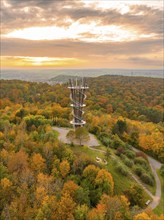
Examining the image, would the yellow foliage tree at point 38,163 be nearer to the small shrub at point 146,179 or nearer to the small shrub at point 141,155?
the small shrub at point 146,179

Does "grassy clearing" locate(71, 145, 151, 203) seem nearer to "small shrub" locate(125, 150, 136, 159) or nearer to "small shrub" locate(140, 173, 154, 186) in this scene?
"small shrub" locate(140, 173, 154, 186)

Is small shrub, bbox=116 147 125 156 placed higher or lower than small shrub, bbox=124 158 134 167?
higher

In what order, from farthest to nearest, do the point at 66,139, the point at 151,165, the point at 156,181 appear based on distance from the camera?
the point at 151,165
the point at 66,139
the point at 156,181

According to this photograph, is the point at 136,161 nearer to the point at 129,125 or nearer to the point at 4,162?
the point at 129,125

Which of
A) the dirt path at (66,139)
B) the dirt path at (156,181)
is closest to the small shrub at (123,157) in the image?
the dirt path at (66,139)

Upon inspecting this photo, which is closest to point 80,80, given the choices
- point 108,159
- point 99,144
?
point 99,144

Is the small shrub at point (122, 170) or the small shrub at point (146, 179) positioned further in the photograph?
the small shrub at point (146, 179)


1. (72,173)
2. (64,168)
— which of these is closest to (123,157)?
(72,173)

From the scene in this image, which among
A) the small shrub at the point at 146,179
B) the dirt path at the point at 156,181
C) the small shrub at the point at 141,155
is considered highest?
the small shrub at the point at 141,155

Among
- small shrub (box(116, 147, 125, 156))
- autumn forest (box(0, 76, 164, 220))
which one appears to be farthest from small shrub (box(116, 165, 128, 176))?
small shrub (box(116, 147, 125, 156))

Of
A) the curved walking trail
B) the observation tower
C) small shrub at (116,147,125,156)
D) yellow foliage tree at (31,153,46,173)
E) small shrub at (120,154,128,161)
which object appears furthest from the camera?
the observation tower

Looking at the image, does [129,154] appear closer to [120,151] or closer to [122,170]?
[120,151]
